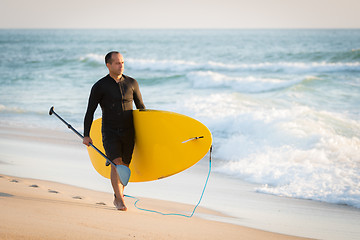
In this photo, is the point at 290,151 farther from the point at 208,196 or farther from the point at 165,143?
the point at 165,143

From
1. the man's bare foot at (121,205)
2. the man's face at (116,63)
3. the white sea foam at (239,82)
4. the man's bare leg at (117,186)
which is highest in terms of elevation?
the man's face at (116,63)

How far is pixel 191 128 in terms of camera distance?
3623 mm

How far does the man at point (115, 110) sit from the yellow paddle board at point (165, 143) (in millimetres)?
186

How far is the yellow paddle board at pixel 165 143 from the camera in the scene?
360cm

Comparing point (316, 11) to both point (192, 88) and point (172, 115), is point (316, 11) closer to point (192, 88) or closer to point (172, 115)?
point (192, 88)

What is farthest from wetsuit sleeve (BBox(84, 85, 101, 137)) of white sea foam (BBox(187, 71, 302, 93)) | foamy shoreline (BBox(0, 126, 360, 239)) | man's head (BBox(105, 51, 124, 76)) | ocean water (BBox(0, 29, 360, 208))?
white sea foam (BBox(187, 71, 302, 93))

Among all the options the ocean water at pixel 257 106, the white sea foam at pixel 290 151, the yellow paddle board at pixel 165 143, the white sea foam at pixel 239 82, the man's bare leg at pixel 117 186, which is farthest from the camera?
the white sea foam at pixel 239 82

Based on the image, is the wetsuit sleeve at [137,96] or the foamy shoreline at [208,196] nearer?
the wetsuit sleeve at [137,96]

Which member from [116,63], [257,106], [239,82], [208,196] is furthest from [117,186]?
[239,82]

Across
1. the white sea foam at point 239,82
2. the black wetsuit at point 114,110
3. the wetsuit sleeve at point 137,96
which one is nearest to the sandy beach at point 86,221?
the black wetsuit at point 114,110

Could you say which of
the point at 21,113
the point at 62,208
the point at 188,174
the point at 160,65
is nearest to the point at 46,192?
the point at 62,208

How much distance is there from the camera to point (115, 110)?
3342 mm

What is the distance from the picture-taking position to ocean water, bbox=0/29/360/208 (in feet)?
17.4

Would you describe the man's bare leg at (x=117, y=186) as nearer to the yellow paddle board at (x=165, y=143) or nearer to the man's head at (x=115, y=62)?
the yellow paddle board at (x=165, y=143)
